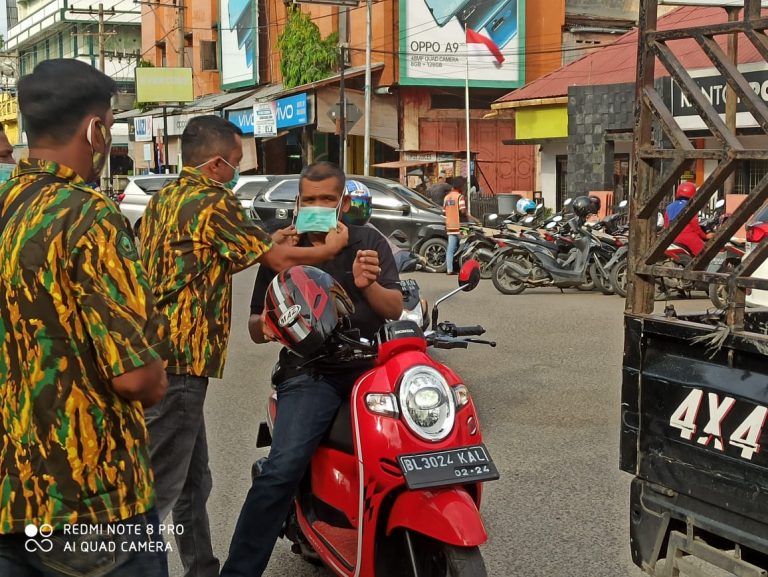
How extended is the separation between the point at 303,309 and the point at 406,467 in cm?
63

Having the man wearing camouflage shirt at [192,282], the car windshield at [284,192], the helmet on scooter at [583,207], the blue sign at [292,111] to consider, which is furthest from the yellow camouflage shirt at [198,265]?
the blue sign at [292,111]

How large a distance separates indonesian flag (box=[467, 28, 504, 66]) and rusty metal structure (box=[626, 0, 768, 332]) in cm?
2821

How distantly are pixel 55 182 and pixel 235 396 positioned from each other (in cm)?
574

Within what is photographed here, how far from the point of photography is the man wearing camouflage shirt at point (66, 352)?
2.19 metres

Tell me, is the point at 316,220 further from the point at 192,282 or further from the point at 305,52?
the point at 305,52

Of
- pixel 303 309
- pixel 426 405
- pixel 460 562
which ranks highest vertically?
pixel 303 309

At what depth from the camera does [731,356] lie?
2.96 meters

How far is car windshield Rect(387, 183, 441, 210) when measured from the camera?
18.3 m

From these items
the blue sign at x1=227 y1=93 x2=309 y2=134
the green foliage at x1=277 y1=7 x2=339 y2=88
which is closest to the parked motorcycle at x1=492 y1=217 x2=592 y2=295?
the blue sign at x1=227 y1=93 x2=309 y2=134

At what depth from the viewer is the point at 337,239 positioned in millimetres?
3600

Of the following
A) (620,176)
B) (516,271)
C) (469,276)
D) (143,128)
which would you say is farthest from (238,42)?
(469,276)

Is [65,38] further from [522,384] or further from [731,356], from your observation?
[731,356]

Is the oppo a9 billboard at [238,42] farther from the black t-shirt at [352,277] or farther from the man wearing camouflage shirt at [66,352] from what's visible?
the man wearing camouflage shirt at [66,352]

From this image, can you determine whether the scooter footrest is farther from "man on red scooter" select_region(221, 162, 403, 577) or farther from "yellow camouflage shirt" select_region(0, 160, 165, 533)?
"yellow camouflage shirt" select_region(0, 160, 165, 533)
